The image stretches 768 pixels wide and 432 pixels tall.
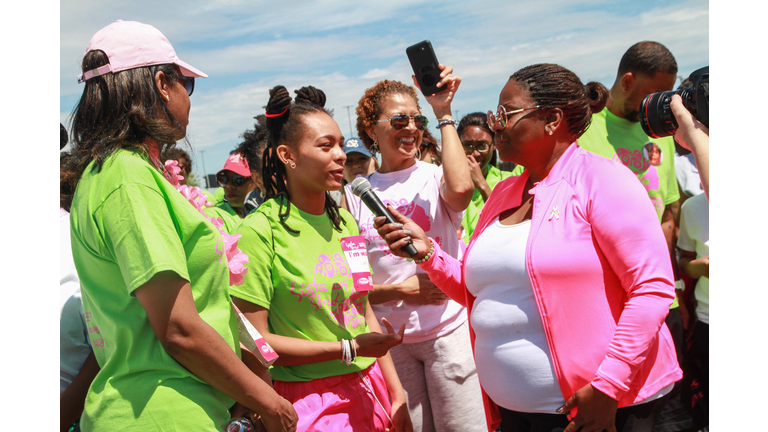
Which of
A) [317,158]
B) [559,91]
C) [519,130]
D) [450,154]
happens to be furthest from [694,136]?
[317,158]

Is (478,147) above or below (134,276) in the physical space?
above

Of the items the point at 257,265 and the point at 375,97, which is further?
the point at 375,97

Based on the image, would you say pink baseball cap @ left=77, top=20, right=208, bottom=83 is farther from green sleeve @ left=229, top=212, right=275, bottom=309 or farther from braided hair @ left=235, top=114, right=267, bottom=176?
braided hair @ left=235, top=114, right=267, bottom=176

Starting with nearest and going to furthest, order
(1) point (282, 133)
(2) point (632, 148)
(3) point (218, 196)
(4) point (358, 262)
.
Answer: (4) point (358, 262)
(1) point (282, 133)
(2) point (632, 148)
(3) point (218, 196)

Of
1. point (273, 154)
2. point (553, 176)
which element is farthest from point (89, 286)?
point (553, 176)

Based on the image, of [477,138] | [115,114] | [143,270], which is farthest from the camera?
[477,138]

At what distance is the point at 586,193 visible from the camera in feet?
6.17

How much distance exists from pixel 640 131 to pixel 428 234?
184 centimetres

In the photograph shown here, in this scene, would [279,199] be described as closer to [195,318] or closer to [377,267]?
[377,267]

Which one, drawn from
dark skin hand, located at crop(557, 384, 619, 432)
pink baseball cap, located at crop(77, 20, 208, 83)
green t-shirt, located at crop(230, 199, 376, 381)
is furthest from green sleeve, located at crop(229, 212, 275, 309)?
dark skin hand, located at crop(557, 384, 619, 432)

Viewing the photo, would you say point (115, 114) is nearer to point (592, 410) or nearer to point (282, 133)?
point (282, 133)

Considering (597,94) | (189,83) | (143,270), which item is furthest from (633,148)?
(143,270)

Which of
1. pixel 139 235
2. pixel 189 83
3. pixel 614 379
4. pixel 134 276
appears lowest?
pixel 614 379

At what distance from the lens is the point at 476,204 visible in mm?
4996
